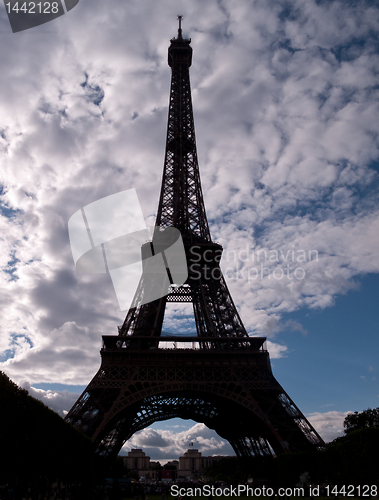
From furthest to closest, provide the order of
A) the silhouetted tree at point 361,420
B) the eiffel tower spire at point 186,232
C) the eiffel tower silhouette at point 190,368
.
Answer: the silhouetted tree at point 361,420
the eiffel tower spire at point 186,232
the eiffel tower silhouette at point 190,368

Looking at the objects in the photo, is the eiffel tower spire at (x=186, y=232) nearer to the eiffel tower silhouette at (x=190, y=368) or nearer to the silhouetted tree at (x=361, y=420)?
the eiffel tower silhouette at (x=190, y=368)

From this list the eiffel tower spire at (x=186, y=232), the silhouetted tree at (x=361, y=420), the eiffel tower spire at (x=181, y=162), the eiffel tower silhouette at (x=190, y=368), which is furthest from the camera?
the silhouetted tree at (x=361, y=420)

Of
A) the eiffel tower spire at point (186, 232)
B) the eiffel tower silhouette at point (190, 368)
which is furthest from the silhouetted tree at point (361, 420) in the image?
the eiffel tower spire at point (186, 232)

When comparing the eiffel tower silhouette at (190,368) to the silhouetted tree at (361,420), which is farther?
the silhouetted tree at (361,420)

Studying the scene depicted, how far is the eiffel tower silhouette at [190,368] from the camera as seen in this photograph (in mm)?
30891

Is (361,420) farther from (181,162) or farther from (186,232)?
(181,162)

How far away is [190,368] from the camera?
110 ft

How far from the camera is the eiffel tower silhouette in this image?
30.9 m

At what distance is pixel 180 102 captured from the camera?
50906mm

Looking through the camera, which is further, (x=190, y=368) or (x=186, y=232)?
(x=186, y=232)

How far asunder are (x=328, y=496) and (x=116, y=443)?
19.8m

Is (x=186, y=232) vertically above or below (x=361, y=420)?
above

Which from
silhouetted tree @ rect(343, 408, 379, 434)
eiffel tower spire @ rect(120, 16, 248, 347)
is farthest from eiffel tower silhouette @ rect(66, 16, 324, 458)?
silhouetted tree @ rect(343, 408, 379, 434)

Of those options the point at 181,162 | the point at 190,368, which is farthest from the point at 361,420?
the point at 181,162
